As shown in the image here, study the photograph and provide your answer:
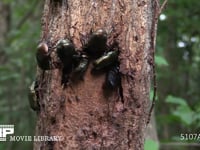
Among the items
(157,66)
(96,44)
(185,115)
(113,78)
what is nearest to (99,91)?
(113,78)

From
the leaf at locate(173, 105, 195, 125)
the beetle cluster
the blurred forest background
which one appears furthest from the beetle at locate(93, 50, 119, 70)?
the blurred forest background

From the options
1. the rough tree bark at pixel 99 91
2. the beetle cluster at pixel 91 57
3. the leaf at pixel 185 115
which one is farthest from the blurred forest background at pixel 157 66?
the beetle cluster at pixel 91 57

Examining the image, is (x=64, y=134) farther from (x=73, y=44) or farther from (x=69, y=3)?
(x=69, y=3)

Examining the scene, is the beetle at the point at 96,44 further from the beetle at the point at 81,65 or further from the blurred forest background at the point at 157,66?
the blurred forest background at the point at 157,66

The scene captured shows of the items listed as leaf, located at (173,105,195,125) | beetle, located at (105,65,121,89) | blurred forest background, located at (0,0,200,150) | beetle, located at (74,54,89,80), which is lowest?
leaf, located at (173,105,195,125)

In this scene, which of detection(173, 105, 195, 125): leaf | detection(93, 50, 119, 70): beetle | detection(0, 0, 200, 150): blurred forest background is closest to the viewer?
detection(93, 50, 119, 70): beetle

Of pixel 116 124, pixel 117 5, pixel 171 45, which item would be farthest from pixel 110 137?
pixel 171 45

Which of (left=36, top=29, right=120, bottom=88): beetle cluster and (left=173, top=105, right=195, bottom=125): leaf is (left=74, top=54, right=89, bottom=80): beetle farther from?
(left=173, top=105, right=195, bottom=125): leaf
